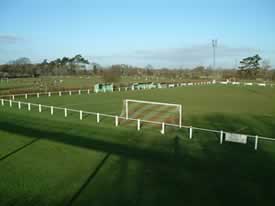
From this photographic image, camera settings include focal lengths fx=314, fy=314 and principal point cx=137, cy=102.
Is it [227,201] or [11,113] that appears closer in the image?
[227,201]

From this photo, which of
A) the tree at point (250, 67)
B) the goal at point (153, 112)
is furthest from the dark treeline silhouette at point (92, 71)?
the goal at point (153, 112)

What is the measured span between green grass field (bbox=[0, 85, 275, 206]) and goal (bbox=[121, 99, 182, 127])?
3.69 metres

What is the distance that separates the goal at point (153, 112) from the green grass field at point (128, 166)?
12.1 ft

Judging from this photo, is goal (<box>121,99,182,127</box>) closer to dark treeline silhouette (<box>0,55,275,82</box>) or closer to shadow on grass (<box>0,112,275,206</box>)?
shadow on grass (<box>0,112,275,206</box>)

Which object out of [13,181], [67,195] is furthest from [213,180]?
[13,181]

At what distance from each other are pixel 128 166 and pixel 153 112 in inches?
613

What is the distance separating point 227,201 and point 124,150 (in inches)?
237

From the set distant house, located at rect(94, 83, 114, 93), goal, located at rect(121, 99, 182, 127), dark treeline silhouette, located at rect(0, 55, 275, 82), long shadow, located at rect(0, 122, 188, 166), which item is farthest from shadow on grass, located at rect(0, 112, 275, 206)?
dark treeline silhouette, located at rect(0, 55, 275, 82)

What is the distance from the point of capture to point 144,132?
Answer: 17719 mm

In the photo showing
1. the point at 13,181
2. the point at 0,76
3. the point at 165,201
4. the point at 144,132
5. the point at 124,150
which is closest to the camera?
the point at 165,201

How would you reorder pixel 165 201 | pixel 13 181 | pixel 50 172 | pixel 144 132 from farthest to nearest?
pixel 144 132, pixel 50 172, pixel 13 181, pixel 165 201

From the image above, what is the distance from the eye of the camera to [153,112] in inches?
1054

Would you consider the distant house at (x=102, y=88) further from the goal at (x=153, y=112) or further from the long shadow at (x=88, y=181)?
the long shadow at (x=88, y=181)

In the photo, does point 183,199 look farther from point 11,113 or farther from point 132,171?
point 11,113
